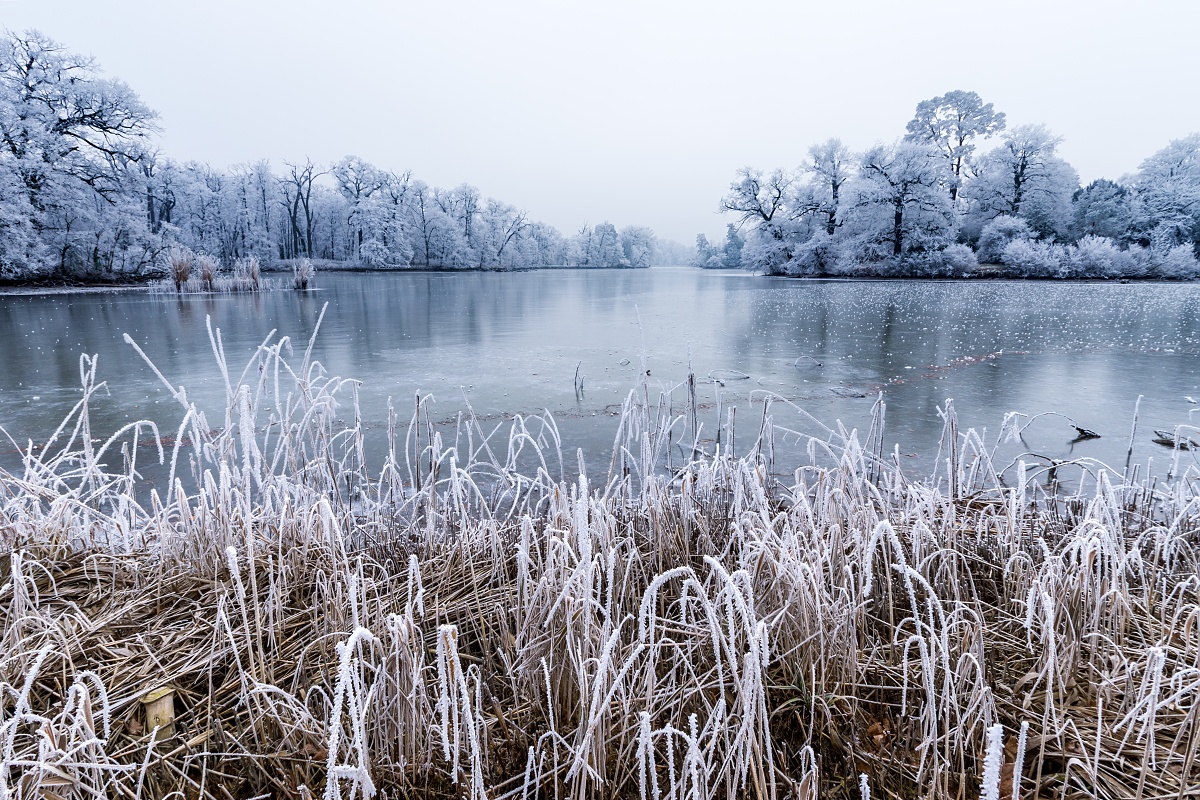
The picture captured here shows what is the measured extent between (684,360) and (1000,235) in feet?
116

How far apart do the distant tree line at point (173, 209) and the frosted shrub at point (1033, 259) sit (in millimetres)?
43687

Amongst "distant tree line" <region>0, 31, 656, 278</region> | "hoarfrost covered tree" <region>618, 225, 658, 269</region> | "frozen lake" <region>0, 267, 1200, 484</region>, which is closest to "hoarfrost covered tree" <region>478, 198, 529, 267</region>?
"distant tree line" <region>0, 31, 656, 278</region>

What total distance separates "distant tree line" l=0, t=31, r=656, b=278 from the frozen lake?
10.2 metres

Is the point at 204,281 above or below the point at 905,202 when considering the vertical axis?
below

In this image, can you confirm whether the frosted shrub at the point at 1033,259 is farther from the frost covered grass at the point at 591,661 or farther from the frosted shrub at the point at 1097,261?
the frost covered grass at the point at 591,661

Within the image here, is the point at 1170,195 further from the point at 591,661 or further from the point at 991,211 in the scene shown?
the point at 591,661

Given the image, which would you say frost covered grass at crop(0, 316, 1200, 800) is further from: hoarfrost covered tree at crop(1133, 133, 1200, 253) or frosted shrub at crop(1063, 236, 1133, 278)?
hoarfrost covered tree at crop(1133, 133, 1200, 253)

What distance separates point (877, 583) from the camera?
233cm

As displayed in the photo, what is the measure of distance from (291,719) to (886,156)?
44085 millimetres

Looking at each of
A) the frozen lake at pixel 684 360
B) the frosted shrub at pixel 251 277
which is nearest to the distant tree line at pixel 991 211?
the frozen lake at pixel 684 360

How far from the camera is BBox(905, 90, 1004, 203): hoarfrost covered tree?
43781mm

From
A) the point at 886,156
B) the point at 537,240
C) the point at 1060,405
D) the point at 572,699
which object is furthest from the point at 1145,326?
the point at 537,240

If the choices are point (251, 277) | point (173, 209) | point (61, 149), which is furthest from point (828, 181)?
point (173, 209)

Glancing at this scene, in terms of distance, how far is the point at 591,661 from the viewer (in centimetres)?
165
